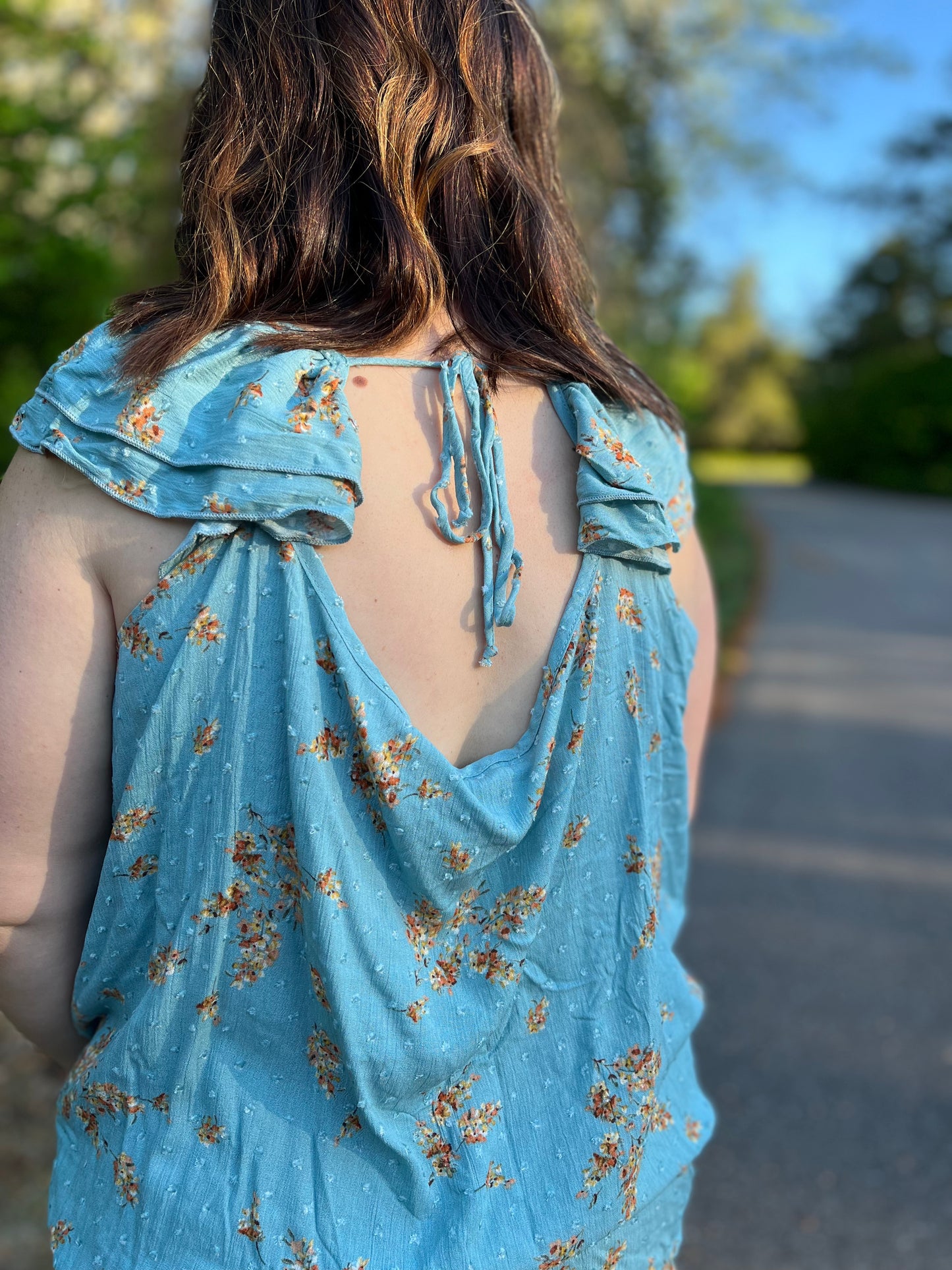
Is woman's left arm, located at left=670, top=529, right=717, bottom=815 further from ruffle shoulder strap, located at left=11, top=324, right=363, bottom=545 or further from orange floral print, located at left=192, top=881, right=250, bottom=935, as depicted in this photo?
orange floral print, located at left=192, top=881, right=250, bottom=935

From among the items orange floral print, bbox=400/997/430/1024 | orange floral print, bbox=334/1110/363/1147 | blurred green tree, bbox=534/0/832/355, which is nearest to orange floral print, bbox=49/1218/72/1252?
orange floral print, bbox=334/1110/363/1147

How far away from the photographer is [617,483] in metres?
1.15

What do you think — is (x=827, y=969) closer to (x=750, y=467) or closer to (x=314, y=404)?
(x=314, y=404)

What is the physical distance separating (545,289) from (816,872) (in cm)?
377

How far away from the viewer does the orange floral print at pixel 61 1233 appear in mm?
1137

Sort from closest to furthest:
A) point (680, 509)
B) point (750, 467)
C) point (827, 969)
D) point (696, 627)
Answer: point (680, 509)
point (696, 627)
point (827, 969)
point (750, 467)

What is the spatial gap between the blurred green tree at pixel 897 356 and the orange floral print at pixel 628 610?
21108 millimetres

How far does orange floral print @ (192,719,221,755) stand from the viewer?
1048 mm

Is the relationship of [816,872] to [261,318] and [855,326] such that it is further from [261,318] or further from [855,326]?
[855,326]

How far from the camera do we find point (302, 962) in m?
1.11

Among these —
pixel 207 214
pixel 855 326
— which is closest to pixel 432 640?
pixel 207 214

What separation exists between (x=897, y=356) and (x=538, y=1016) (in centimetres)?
2586

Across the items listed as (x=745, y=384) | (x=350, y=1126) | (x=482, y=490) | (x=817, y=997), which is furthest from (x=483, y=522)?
(x=745, y=384)

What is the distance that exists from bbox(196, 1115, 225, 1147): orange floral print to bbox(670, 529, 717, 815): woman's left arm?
0.69m
